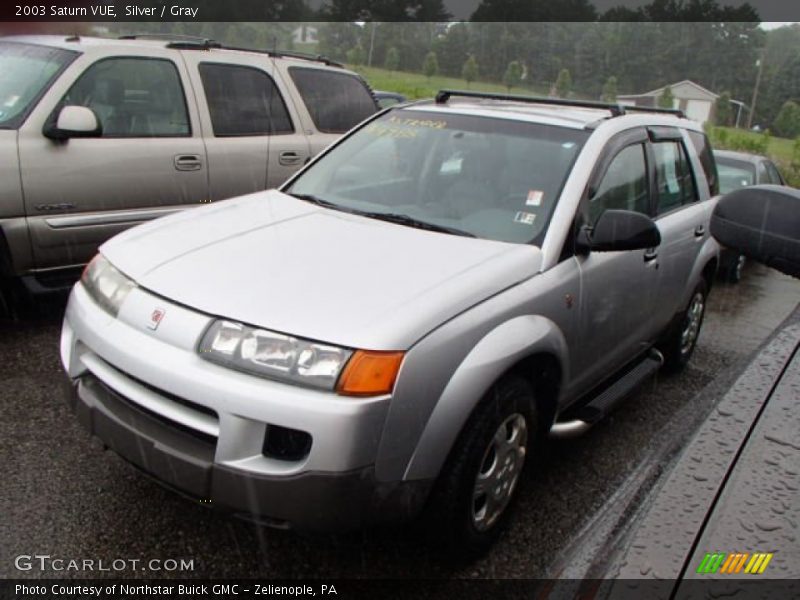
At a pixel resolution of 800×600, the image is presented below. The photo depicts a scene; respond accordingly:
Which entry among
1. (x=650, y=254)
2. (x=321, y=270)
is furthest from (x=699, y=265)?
(x=321, y=270)

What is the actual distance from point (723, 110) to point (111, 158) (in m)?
14.7

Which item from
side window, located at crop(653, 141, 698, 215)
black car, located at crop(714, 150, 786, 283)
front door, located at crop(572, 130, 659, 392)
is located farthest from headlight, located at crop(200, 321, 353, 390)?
black car, located at crop(714, 150, 786, 283)

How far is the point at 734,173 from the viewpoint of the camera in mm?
8594

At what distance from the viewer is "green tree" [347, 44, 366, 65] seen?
458 inches

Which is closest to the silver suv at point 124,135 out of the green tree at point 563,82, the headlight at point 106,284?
the headlight at point 106,284

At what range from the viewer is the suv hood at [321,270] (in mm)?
2179

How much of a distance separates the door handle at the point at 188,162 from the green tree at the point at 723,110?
526 inches

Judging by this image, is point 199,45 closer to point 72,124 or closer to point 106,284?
point 72,124

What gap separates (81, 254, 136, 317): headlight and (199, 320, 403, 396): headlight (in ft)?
1.84

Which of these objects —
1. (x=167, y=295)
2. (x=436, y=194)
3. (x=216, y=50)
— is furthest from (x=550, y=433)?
(x=216, y=50)

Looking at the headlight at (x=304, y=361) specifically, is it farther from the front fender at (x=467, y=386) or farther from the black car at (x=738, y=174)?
the black car at (x=738, y=174)

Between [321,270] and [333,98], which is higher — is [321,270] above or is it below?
below

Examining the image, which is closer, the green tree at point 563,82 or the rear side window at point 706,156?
the rear side window at point 706,156

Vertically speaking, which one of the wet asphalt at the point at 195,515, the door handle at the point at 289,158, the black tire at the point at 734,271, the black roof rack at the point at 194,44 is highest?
the black roof rack at the point at 194,44
